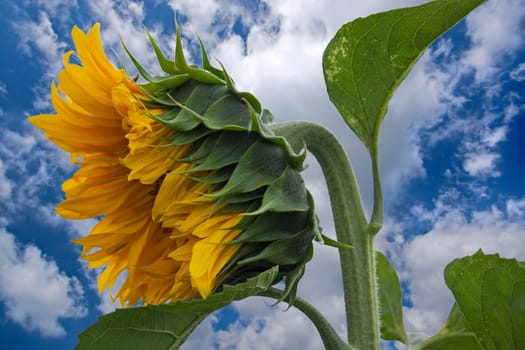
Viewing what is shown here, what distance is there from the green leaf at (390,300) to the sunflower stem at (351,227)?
561mm

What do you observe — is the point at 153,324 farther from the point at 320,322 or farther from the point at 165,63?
the point at 165,63

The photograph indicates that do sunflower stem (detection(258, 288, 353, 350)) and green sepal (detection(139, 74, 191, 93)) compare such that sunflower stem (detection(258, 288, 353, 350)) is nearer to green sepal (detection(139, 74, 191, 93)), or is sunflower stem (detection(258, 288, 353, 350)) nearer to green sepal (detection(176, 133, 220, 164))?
green sepal (detection(176, 133, 220, 164))

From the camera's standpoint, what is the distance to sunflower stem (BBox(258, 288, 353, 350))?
5.69 ft

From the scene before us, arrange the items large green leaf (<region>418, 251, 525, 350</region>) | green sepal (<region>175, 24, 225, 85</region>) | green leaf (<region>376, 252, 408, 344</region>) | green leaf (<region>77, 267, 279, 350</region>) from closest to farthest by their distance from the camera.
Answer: green leaf (<region>77, 267, 279, 350</region>)
green sepal (<region>175, 24, 225, 85</region>)
large green leaf (<region>418, 251, 525, 350</region>)
green leaf (<region>376, 252, 408, 344</region>)

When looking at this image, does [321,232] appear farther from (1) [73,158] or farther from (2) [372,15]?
(1) [73,158]

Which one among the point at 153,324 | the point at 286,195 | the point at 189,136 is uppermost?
the point at 189,136

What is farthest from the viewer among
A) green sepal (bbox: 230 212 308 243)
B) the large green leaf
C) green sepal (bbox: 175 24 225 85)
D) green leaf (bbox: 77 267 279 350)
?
the large green leaf

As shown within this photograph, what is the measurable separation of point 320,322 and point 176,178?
59 centimetres

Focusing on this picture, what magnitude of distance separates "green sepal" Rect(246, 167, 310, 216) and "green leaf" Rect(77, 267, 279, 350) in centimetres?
18

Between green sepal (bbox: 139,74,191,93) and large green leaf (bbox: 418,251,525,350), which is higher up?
green sepal (bbox: 139,74,191,93)

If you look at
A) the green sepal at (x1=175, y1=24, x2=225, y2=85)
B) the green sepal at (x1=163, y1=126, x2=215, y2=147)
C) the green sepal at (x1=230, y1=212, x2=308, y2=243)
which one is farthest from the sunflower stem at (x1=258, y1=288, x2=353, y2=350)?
the green sepal at (x1=175, y1=24, x2=225, y2=85)

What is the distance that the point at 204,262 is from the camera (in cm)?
154

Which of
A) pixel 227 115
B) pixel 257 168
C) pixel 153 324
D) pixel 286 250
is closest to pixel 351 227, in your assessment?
pixel 286 250

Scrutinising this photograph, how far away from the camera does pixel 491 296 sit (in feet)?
6.40
